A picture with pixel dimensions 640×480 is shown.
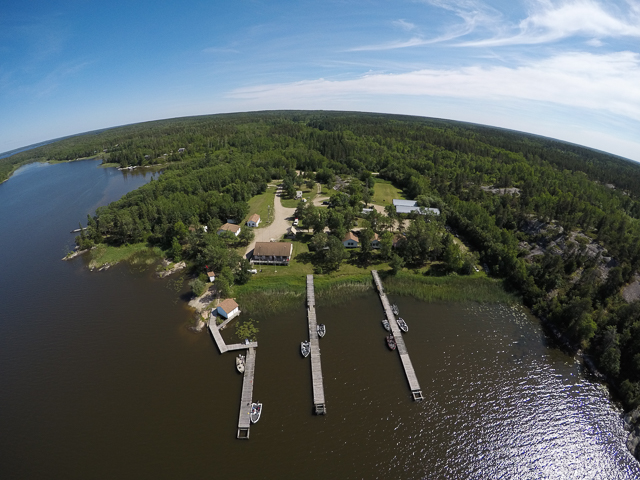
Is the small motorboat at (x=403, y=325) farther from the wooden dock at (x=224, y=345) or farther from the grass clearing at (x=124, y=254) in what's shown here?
the grass clearing at (x=124, y=254)

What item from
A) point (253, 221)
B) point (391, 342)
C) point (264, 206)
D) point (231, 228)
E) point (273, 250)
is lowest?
point (391, 342)

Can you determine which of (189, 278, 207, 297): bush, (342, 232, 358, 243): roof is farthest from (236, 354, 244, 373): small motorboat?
(342, 232, 358, 243): roof

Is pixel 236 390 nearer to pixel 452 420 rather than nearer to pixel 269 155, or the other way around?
pixel 452 420

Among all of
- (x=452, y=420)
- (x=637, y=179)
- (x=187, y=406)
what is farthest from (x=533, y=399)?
(x=637, y=179)

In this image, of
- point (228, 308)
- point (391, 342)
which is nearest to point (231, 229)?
point (228, 308)

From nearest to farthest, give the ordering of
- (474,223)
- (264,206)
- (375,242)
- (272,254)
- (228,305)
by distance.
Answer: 1. (228,305)
2. (272,254)
3. (375,242)
4. (474,223)
5. (264,206)

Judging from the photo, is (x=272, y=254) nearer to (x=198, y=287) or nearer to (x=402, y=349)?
(x=198, y=287)

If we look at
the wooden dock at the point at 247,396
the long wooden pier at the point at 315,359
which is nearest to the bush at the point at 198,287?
the wooden dock at the point at 247,396
